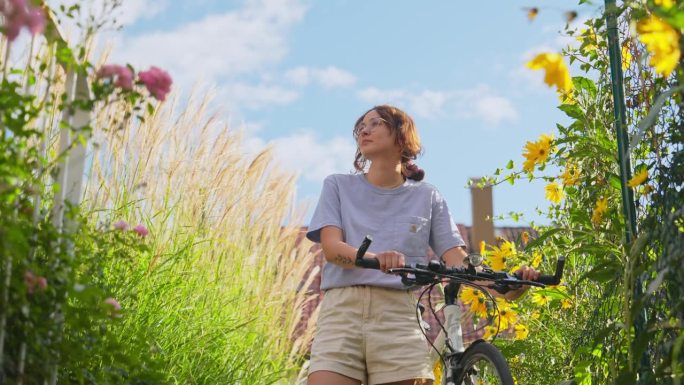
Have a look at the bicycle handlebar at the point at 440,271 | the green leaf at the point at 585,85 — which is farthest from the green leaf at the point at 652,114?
the green leaf at the point at 585,85

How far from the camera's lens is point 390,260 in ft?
7.95

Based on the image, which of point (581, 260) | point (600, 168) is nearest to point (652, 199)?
point (600, 168)

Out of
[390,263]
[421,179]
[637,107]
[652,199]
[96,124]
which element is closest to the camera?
[652,199]

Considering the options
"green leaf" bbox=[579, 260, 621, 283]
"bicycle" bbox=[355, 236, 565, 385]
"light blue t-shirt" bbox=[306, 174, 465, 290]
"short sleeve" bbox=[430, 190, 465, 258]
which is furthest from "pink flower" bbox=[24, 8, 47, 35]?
"short sleeve" bbox=[430, 190, 465, 258]

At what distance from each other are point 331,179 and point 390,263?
0.79 metres

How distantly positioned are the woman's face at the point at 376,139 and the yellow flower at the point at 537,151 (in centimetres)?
65

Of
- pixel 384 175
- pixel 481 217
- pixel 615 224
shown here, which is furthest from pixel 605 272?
pixel 481 217

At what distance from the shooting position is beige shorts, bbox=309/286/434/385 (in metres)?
2.83

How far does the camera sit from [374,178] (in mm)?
3184

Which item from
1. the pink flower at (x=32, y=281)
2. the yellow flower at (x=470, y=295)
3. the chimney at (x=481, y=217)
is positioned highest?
the chimney at (x=481, y=217)

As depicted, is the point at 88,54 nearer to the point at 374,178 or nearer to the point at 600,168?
the point at 374,178

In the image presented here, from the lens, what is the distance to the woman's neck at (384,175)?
10.4 ft

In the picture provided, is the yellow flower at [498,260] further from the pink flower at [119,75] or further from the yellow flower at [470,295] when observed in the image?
the pink flower at [119,75]

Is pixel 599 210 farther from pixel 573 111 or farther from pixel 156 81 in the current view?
pixel 156 81
